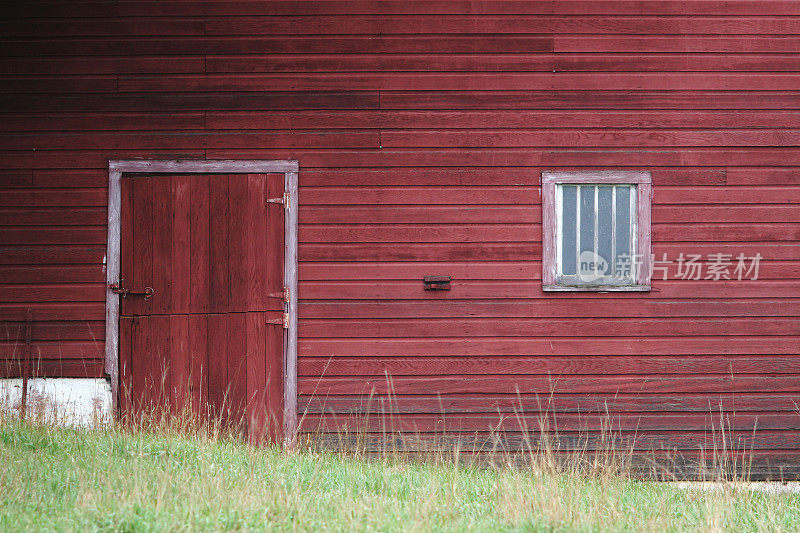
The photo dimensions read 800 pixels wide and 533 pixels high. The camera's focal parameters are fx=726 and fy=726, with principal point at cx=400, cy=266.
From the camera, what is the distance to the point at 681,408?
5879 mm

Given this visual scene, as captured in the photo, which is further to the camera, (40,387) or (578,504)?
(40,387)

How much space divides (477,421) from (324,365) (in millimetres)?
1315

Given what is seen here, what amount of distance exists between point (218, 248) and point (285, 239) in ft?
1.77

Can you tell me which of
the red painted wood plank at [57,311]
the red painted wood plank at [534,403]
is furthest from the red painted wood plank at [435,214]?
the red painted wood plank at [57,311]

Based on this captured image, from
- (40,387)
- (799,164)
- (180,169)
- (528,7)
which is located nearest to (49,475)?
(40,387)

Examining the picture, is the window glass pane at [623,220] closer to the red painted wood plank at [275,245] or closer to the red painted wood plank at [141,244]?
the red painted wood plank at [275,245]

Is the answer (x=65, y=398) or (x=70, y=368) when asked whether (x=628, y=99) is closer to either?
(x=70, y=368)

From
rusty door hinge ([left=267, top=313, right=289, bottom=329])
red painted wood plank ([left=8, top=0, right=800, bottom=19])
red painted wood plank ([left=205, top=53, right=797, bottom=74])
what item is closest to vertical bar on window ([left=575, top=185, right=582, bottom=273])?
red painted wood plank ([left=205, top=53, right=797, bottom=74])

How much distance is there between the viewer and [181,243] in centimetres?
582

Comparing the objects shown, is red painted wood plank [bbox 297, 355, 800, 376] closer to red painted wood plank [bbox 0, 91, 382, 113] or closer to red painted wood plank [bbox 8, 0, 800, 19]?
red painted wood plank [bbox 0, 91, 382, 113]

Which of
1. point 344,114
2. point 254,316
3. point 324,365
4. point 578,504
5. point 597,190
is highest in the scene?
point 344,114

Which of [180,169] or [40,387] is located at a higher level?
[180,169]

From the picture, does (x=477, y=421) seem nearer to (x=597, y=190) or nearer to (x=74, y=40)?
(x=597, y=190)

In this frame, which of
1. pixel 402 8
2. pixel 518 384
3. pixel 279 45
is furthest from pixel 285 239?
pixel 518 384
